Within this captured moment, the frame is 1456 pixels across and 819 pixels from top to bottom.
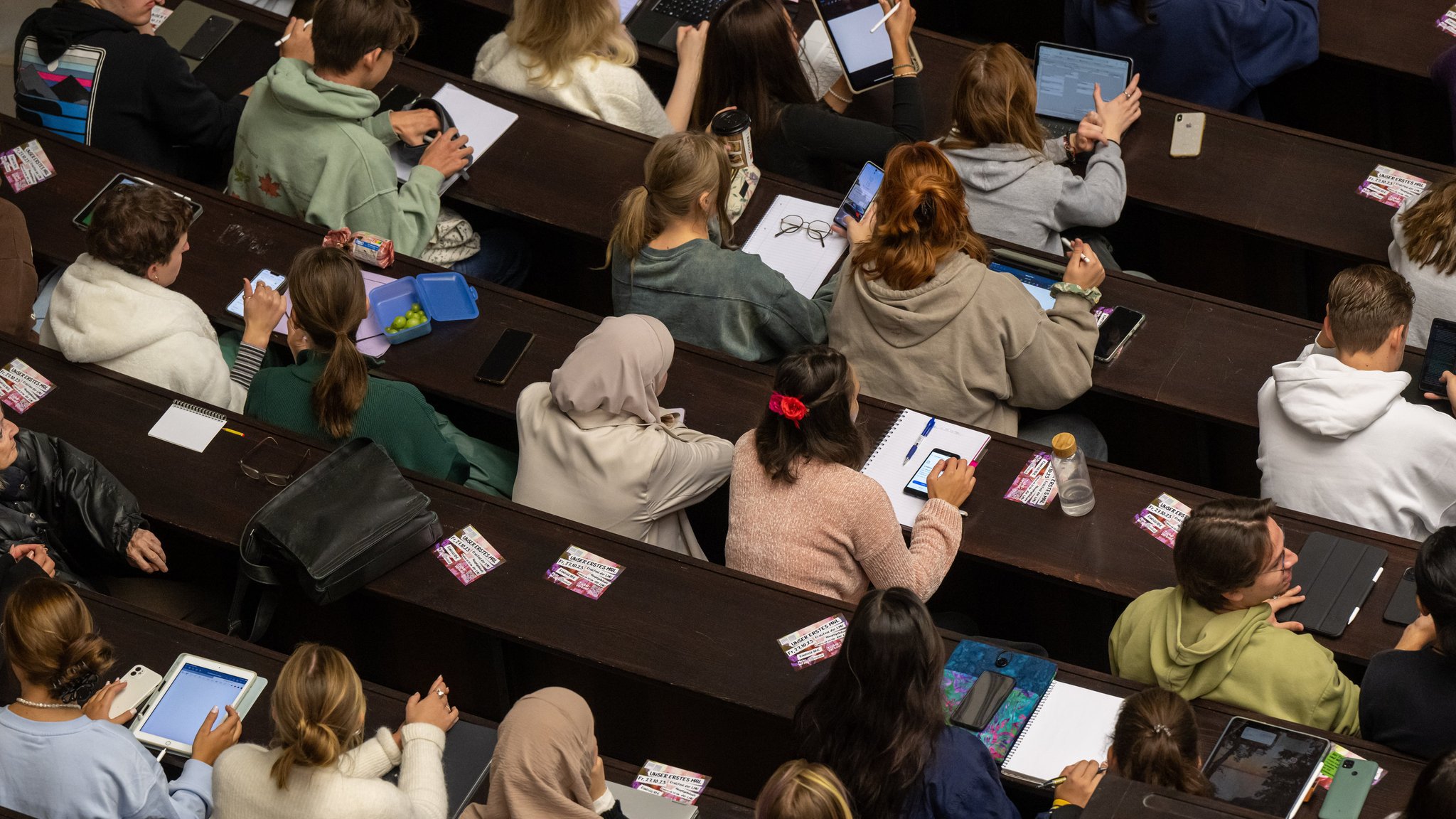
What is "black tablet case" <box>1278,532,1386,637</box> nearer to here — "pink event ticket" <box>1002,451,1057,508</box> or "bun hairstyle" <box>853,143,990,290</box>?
"pink event ticket" <box>1002,451,1057,508</box>

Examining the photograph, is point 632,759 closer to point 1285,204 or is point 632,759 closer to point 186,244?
point 186,244

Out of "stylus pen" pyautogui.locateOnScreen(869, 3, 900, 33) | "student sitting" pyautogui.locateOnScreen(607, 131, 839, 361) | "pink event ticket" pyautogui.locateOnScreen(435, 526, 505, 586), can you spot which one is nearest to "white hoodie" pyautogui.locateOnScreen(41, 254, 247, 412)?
"pink event ticket" pyautogui.locateOnScreen(435, 526, 505, 586)

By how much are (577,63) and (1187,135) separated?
207 cm

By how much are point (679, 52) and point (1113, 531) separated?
99.5 inches

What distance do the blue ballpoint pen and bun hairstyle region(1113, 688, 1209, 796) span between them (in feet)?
3.78

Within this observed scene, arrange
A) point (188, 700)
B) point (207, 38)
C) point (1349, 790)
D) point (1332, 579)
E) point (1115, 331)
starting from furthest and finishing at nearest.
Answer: point (207, 38)
point (1115, 331)
point (1332, 579)
point (188, 700)
point (1349, 790)

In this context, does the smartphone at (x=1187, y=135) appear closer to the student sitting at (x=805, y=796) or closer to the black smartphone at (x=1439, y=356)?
the black smartphone at (x=1439, y=356)

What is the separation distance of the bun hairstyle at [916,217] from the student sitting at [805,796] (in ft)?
5.74

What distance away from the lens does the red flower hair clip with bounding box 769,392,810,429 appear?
367 cm

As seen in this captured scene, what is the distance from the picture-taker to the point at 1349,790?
3.25 metres

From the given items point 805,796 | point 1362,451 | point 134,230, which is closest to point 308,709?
point 805,796

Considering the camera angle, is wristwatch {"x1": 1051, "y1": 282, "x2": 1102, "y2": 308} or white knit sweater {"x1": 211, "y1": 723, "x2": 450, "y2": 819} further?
wristwatch {"x1": 1051, "y1": 282, "x2": 1102, "y2": 308}

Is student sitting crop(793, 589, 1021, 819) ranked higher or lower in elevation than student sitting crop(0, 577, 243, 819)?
higher

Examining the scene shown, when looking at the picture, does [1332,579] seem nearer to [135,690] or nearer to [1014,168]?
[1014,168]
